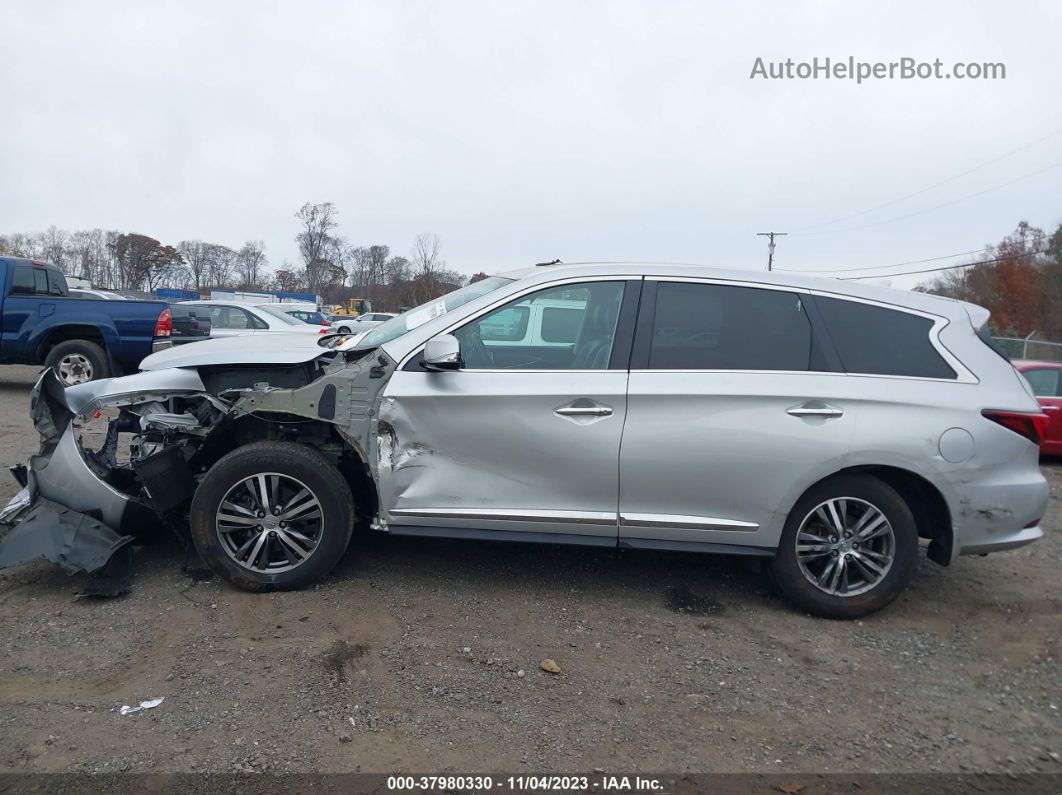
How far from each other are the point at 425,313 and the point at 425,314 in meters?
0.02

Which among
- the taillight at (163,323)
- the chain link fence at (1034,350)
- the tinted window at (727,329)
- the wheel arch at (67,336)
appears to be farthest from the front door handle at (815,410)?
the chain link fence at (1034,350)

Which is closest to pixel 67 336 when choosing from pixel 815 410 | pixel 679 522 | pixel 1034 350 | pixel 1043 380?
pixel 679 522

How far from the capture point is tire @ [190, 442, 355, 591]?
4117 mm

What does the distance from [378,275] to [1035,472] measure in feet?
205

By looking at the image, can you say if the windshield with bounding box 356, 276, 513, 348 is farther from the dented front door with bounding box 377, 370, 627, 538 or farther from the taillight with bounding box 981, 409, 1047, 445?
the taillight with bounding box 981, 409, 1047, 445

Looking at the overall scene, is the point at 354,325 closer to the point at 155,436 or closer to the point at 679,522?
the point at 155,436

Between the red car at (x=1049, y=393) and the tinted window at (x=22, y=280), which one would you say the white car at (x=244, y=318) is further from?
the red car at (x=1049, y=393)

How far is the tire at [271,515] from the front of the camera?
4117 mm

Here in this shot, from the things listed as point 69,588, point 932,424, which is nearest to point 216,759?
point 69,588

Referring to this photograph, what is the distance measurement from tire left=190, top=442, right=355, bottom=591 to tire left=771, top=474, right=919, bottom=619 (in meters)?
2.41

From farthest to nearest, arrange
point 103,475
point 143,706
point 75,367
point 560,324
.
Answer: point 75,367, point 103,475, point 560,324, point 143,706

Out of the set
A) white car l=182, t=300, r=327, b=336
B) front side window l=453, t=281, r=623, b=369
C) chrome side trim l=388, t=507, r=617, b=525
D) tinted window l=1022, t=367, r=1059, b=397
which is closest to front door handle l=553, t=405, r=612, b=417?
front side window l=453, t=281, r=623, b=369

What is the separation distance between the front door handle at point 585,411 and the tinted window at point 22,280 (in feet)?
32.4

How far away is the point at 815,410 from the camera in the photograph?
401 centimetres
